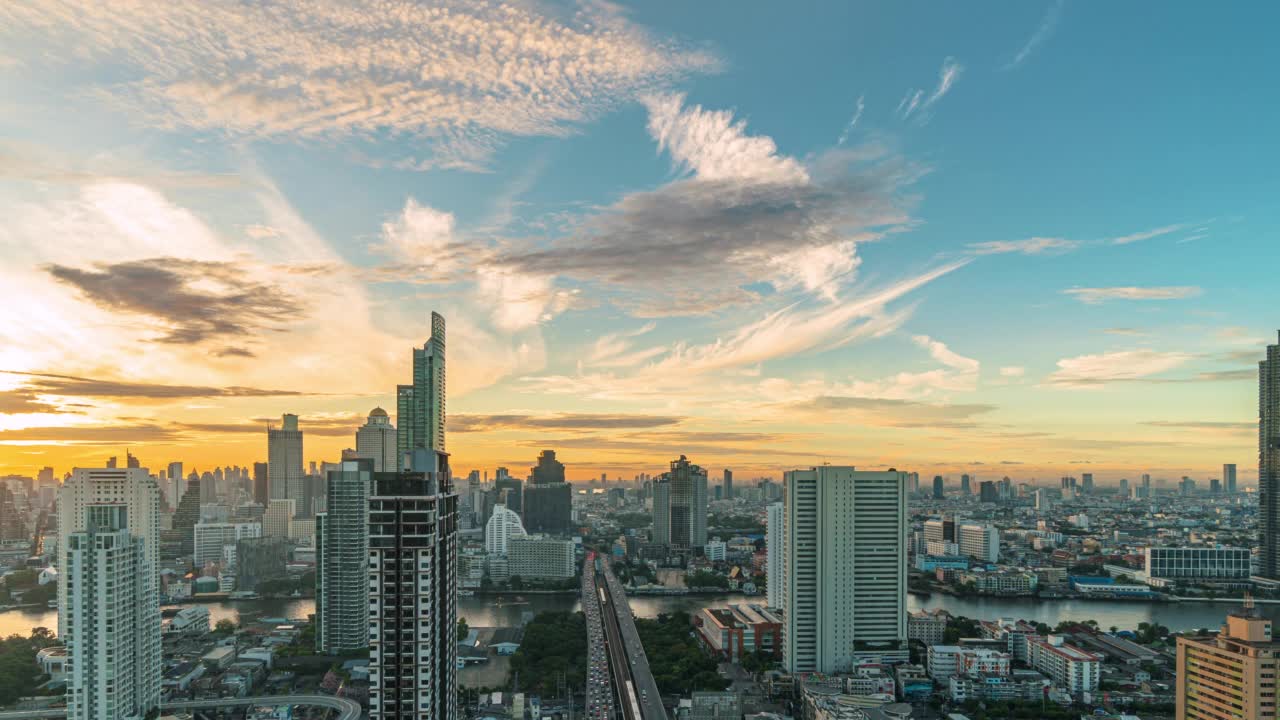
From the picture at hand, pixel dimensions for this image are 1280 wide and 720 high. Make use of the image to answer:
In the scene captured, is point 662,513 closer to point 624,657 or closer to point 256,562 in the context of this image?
point 256,562

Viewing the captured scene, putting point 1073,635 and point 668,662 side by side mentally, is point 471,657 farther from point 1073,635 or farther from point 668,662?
point 1073,635

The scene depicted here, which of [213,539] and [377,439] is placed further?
[213,539]

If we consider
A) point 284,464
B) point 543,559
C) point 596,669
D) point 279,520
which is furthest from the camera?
point 284,464

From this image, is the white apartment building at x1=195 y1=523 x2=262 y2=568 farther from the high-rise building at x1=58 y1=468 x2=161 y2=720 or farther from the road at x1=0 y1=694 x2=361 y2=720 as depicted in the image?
the high-rise building at x1=58 y1=468 x2=161 y2=720

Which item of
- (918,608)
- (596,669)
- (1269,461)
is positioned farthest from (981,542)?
(596,669)

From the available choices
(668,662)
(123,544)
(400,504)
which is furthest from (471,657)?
(400,504)

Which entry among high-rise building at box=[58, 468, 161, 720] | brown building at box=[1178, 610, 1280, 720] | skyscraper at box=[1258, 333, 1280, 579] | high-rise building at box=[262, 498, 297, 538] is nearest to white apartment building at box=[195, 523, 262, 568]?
high-rise building at box=[262, 498, 297, 538]
